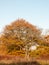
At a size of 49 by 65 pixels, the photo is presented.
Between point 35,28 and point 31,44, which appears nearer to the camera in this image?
point 31,44

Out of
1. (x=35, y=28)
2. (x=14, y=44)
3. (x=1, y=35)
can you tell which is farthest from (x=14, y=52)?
(x=35, y=28)

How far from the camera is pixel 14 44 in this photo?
118 ft

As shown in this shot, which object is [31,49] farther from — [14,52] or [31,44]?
[14,52]

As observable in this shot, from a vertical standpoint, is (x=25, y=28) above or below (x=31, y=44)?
above

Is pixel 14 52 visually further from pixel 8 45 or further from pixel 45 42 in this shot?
pixel 45 42

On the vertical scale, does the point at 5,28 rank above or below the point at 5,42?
above

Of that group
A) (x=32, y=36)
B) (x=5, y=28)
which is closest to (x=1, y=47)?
(x=5, y=28)

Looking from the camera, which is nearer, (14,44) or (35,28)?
(14,44)

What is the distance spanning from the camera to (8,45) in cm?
3616

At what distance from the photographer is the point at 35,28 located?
127 ft

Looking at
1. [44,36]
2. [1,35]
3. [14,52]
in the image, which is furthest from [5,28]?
[44,36]

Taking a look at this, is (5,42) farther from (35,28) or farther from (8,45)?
(35,28)

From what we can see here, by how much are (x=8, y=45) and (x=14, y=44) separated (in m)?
1.11

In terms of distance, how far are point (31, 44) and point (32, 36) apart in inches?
70.3
